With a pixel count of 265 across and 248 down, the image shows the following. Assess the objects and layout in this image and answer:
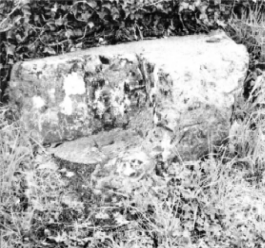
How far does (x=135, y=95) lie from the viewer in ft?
12.7

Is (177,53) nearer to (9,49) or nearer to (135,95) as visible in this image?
(135,95)

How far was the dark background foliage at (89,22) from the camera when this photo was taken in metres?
3.85

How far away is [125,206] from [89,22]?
5.03 ft

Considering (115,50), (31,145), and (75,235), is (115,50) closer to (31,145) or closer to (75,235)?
(31,145)

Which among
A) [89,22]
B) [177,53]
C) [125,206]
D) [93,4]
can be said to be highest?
[93,4]

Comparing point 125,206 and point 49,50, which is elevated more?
point 49,50

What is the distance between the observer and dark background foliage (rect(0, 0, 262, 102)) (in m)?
3.85

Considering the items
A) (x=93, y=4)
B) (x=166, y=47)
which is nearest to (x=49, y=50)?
(x=93, y=4)

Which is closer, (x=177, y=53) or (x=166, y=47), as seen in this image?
(x=177, y=53)

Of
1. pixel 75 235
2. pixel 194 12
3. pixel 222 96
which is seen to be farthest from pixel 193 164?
pixel 194 12

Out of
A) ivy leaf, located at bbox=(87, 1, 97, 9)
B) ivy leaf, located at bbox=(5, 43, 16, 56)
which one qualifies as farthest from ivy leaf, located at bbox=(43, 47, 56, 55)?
ivy leaf, located at bbox=(87, 1, 97, 9)

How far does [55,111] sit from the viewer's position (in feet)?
12.3

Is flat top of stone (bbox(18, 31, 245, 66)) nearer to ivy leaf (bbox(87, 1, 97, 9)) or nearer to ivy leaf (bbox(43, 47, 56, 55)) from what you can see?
ivy leaf (bbox(43, 47, 56, 55))

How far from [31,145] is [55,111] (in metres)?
0.33
